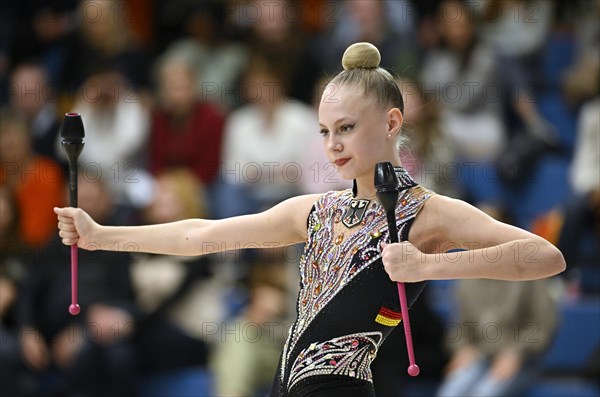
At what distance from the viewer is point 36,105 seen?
8609 mm

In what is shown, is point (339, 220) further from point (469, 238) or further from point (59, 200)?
point (59, 200)

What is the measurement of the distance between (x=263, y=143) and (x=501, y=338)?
8.28 feet

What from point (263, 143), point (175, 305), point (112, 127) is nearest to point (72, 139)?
point (175, 305)

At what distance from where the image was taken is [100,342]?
6.44 metres

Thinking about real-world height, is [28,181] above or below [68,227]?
above

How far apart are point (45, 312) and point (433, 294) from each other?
2.64 metres

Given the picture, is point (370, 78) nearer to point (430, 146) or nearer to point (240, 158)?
point (430, 146)

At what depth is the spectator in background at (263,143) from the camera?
24.5 feet

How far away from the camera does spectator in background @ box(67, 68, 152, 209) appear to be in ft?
26.3

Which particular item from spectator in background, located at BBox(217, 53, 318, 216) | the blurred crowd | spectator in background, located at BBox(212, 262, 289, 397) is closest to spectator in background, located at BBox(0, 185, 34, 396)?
the blurred crowd

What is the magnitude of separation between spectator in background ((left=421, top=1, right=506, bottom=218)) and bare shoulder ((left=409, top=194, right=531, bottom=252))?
4429 millimetres

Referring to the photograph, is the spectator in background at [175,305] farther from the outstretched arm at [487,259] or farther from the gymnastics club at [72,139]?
the outstretched arm at [487,259]

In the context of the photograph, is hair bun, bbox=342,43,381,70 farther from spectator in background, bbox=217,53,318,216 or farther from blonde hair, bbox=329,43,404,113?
spectator in background, bbox=217,53,318,216

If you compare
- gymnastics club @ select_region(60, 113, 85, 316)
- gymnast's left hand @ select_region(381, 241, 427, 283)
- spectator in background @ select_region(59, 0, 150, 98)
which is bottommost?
gymnast's left hand @ select_region(381, 241, 427, 283)
